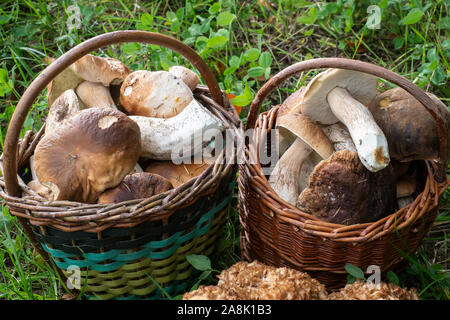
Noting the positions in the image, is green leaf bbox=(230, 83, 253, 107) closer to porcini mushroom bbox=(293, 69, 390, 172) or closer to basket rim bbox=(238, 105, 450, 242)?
porcini mushroom bbox=(293, 69, 390, 172)

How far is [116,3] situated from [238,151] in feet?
7.61

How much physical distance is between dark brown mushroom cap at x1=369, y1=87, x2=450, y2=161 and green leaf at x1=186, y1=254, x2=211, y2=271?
34.3 inches

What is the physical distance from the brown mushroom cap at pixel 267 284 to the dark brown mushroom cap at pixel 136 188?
1.32ft

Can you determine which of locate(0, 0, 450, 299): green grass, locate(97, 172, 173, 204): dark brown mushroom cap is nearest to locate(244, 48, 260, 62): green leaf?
locate(0, 0, 450, 299): green grass

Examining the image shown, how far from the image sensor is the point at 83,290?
176 cm

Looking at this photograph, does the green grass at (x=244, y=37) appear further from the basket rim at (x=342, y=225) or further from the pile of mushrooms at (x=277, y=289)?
the pile of mushrooms at (x=277, y=289)

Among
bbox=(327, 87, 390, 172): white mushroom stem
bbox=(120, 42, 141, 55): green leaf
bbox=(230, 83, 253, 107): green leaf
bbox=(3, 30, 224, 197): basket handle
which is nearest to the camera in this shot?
bbox=(3, 30, 224, 197): basket handle

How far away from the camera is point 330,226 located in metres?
1.62

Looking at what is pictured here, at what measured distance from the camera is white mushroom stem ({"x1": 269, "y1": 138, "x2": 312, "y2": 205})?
1855 mm

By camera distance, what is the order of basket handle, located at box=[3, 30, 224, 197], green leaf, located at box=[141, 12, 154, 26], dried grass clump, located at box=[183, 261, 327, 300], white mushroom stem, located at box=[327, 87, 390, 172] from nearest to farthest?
dried grass clump, located at box=[183, 261, 327, 300] < basket handle, located at box=[3, 30, 224, 197] < white mushroom stem, located at box=[327, 87, 390, 172] < green leaf, located at box=[141, 12, 154, 26]

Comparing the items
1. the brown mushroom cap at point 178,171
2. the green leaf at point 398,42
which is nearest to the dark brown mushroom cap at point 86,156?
the brown mushroom cap at point 178,171

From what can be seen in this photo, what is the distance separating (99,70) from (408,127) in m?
1.32

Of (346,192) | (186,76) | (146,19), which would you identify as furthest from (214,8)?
(346,192)
